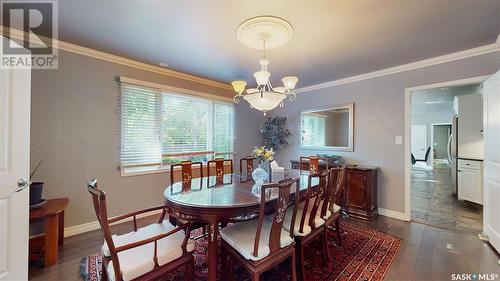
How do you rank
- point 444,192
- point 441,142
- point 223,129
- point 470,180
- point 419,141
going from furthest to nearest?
1. point 441,142
2. point 419,141
3. point 444,192
4. point 223,129
5. point 470,180

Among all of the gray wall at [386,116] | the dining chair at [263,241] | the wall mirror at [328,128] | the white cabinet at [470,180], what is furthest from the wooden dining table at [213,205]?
the white cabinet at [470,180]

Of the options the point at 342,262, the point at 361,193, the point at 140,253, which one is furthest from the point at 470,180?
the point at 140,253

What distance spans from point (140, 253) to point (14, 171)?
48.3 inches

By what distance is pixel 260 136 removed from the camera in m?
5.37

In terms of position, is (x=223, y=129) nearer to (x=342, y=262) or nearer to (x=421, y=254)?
(x=342, y=262)

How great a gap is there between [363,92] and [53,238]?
4844 millimetres

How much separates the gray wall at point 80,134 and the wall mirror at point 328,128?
3.30m

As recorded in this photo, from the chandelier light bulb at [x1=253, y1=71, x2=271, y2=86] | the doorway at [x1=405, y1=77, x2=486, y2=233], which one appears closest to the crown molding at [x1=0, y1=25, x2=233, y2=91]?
the chandelier light bulb at [x1=253, y1=71, x2=271, y2=86]

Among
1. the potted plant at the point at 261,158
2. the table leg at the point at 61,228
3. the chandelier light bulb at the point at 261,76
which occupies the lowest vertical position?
the table leg at the point at 61,228

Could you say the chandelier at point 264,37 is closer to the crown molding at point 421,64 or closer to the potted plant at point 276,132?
the crown molding at point 421,64

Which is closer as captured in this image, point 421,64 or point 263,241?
point 263,241

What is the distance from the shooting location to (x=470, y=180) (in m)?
4.03

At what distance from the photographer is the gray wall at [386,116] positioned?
3.12 meters

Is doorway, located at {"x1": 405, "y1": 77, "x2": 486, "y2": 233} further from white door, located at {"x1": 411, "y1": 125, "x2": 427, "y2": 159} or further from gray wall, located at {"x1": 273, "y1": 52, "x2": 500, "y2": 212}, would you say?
white door, located at {"x1": 411, "y1": 125, "x2": 427, "y2": 159}
